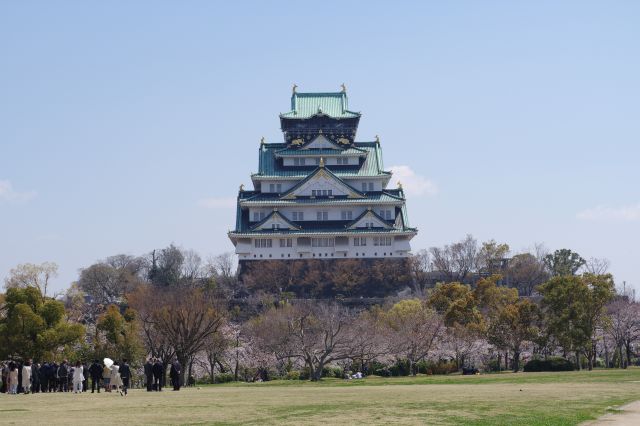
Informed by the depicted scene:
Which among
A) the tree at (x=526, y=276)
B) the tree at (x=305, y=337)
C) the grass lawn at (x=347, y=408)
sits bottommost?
the grass lawn at (x=347, y=408)

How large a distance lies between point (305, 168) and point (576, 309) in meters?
49.4

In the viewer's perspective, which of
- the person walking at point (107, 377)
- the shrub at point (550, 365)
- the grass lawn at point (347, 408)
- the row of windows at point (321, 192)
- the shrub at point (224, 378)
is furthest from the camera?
the row of windows at point (321, 192)

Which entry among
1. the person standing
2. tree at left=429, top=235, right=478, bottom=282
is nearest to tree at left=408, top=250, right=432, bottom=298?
tree at left=429, top=235, right=478, bottom=282

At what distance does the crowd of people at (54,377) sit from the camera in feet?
134

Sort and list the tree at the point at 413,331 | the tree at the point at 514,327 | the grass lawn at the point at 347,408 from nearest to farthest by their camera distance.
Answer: the grass lawn at the point at 347,408 → the tree at the point at 514,327 → the tree at the point at 413,331

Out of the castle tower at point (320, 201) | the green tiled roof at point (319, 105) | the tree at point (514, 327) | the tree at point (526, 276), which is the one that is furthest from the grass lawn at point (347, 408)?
the green tiled roof at point (319, 105)

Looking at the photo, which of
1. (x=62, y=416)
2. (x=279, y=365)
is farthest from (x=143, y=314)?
(x=62, y=416)

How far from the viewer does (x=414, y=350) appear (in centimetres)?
6519

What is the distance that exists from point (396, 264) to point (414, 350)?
3282 cm

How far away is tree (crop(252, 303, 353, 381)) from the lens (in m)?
59.4

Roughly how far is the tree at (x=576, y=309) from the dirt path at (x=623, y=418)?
3528 centimetres

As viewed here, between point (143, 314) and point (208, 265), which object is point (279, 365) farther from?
point (208, 265)

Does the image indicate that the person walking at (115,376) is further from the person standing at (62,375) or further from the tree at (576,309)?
the tree at (576,309)

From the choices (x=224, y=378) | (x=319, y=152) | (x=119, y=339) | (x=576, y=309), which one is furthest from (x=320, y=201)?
(x=576, y=309)
